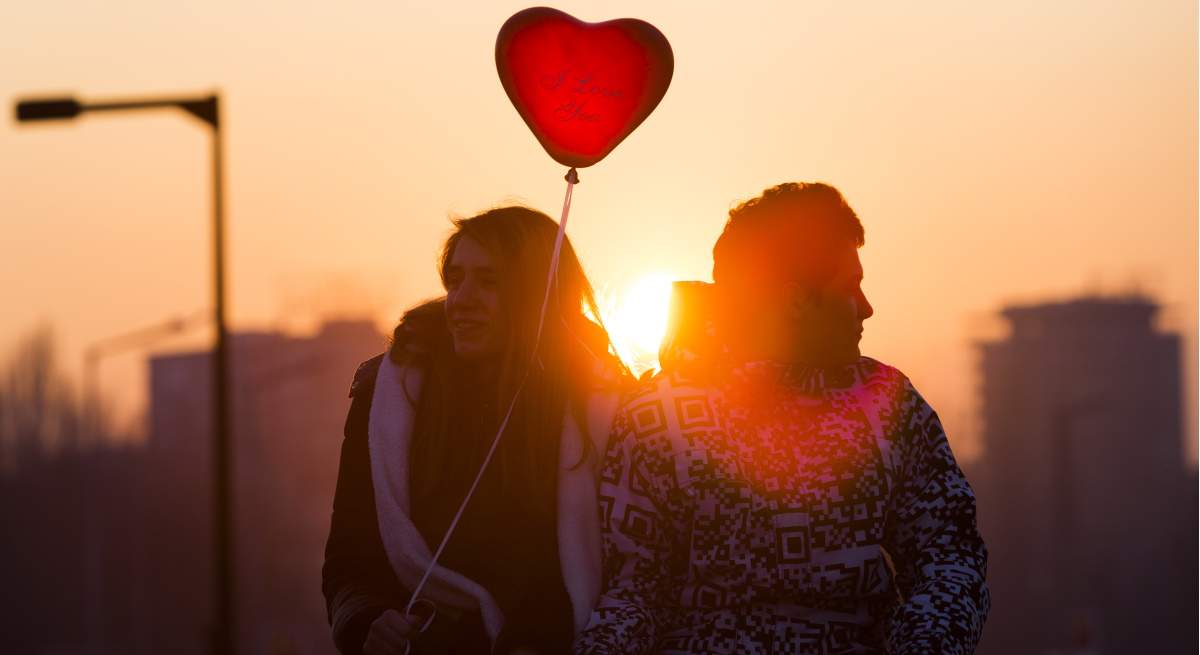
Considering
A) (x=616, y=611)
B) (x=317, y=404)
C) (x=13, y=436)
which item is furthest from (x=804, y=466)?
(x=317, y=404)

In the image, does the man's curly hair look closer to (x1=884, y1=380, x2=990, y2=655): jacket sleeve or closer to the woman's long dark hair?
(x1=884, y1=380, x2=990, y2=655): jacket sleeve

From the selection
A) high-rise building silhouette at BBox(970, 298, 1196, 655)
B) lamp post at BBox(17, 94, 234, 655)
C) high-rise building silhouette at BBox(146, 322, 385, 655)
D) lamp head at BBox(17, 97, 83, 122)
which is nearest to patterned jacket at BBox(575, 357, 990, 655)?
lamp post at BBox(17, 94, 234, 655)

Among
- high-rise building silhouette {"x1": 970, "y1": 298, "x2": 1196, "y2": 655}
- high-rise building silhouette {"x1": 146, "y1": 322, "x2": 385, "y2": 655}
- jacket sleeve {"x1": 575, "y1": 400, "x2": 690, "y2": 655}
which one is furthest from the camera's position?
high-rise building silhouette {"x1": 970, "y1": 298, "x2": 1196, "y2": 655}

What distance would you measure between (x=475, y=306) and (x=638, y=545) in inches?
33.1

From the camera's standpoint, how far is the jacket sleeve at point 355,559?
18.7 ft

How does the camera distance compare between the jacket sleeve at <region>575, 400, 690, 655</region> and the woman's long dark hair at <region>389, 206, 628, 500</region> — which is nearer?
the jacket sleeve at <region>575, 400, 690, 655</region>

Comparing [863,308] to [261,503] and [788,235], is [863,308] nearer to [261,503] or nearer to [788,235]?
[788,235]

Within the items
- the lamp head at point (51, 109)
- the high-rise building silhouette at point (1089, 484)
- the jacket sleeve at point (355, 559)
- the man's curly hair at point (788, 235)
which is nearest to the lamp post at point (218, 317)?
the lamp head at point (51, 109)

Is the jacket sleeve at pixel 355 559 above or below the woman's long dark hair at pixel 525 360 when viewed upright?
below

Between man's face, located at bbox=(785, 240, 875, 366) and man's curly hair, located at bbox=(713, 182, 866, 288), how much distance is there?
0.09ft

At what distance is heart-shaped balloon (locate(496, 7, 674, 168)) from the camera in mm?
5941

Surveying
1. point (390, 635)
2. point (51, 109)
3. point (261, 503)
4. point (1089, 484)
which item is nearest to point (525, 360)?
point (390, 635)

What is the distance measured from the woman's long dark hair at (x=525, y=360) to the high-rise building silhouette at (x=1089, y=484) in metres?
43.7

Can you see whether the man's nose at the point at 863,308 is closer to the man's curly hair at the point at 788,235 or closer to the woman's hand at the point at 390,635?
the man's curly hair at the point at 788,235
